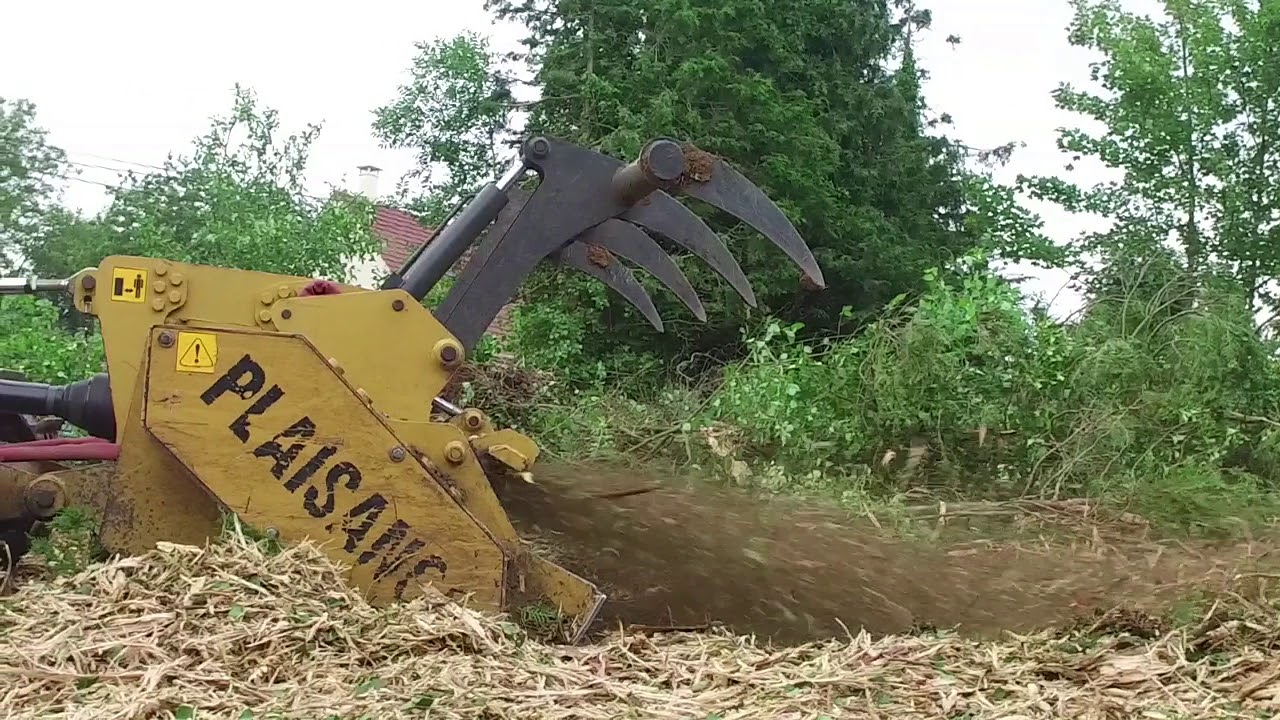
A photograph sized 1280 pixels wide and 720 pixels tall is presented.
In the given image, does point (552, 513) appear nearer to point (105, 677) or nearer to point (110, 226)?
point (105, 677)

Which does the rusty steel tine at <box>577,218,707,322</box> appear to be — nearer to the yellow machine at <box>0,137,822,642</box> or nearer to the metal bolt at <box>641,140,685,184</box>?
the yellow machine at <box>0,137,822,642</box>

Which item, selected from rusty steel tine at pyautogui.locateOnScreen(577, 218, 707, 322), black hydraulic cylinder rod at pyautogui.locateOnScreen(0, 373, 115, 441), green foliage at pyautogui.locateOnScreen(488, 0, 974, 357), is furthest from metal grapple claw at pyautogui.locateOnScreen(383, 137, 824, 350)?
green foliage at pyautogui.locateOnScreen(488, 0, 974, 357)

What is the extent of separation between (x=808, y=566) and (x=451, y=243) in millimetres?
1931

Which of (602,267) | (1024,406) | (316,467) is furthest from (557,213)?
(1024,406)

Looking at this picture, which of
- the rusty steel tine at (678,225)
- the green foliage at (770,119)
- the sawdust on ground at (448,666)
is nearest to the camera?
the sawdust on ground at (448,666)

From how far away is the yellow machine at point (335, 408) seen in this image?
363cm

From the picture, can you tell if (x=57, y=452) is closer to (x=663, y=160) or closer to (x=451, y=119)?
(x=663, y=160)

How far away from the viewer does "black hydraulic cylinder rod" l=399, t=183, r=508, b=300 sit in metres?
4.47

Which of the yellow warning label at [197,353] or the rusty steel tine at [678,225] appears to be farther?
the rusty steel tine at [678,225]

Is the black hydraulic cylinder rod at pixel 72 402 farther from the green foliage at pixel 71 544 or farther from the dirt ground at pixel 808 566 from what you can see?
the dirt ground at pixel 808 566

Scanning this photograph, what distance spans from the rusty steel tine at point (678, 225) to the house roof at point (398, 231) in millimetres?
16241

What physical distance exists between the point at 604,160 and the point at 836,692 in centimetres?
212

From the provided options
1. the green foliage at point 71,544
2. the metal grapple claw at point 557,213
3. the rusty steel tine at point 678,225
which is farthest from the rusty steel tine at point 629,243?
the green foliage at point 71,544

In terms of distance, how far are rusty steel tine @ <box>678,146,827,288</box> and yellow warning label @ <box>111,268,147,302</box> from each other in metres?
1.80
